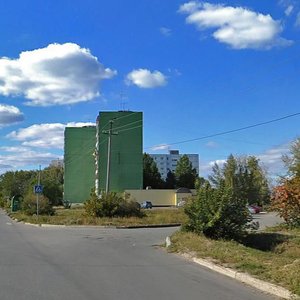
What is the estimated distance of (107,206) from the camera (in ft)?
126

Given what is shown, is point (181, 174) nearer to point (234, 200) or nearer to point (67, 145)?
point (67, 145)

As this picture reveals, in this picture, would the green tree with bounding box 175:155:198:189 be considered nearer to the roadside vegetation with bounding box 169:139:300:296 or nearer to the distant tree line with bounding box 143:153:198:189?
the distant tree line with bounding box 143:153:198:189

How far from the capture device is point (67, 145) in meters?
115

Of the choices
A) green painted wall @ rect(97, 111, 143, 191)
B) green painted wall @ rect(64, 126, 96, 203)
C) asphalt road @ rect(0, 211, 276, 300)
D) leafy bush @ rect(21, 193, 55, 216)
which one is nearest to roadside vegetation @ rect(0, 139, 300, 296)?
asphalt road @ rect(0, 211, 276, 300)

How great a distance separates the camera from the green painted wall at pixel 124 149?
102 m

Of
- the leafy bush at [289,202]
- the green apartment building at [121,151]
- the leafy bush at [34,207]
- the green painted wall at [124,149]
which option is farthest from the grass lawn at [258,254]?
the green painted wall at [124,149]

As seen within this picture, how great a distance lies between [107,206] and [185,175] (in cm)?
9337

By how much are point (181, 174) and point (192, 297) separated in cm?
12288

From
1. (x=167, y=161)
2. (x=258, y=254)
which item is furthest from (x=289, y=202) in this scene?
(x=167, y=161)

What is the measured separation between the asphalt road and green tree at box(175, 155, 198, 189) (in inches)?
4461

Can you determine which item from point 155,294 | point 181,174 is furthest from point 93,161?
point 155,294

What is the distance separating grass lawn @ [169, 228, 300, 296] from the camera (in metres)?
10.4

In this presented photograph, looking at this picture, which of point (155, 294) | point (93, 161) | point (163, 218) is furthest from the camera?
point (93, 161)

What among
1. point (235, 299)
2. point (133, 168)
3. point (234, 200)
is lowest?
point (235, 299)
